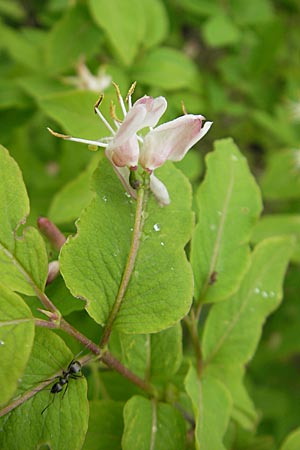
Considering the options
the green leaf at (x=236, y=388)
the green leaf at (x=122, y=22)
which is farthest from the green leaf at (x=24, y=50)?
the green leaf at (x=236, y=388)

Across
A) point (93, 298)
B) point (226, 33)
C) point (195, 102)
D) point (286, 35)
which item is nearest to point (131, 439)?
point (93, 298)

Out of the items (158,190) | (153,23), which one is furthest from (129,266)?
(153,23)

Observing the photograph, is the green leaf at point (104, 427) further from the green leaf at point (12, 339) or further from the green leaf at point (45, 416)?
the green leaf at point (12, 339)

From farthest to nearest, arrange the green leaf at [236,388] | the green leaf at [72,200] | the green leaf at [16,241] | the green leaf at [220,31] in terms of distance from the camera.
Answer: the green leaf at [220,31], the green leaf at [72,200], the green leaf at [236,388], the green leaf at [16,241]

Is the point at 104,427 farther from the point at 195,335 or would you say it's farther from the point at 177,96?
the point at 177,96

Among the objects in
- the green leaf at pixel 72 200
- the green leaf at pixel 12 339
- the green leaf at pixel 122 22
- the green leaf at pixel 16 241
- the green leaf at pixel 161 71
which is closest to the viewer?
the green leaf at pixel 12 339

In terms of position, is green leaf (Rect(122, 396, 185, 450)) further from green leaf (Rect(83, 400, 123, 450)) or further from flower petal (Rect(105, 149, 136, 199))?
flower petal (Rect(105, 149, 136, 199))
